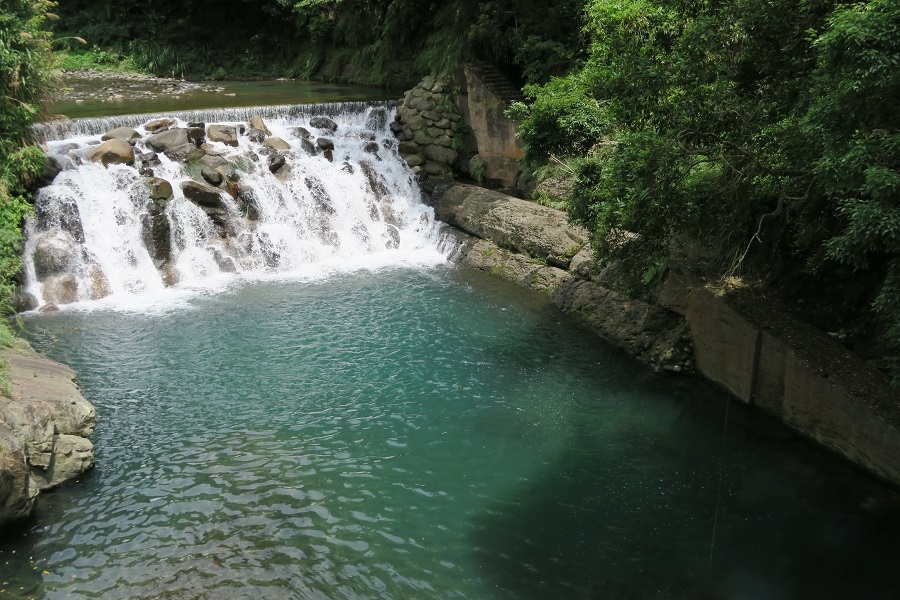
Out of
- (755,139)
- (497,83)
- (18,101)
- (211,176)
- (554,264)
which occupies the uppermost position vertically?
(755,139)

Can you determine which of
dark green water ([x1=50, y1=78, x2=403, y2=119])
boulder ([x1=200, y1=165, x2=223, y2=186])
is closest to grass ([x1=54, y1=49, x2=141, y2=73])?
dark green water ([x1=50, y1=78, x2=403, y2=119])

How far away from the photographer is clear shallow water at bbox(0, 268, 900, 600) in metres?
7.43

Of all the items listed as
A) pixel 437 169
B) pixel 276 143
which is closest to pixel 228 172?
pixel 276 143

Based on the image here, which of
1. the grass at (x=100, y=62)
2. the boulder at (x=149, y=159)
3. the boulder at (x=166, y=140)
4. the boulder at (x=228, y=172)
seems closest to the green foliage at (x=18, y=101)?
the boulder at (x=149, y=159)

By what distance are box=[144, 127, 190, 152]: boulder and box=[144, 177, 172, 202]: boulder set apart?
120cm

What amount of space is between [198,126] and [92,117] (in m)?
2.42

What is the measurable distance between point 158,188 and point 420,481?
983cm

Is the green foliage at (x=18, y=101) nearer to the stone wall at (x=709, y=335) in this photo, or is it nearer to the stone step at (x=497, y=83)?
the stone wall at (x=709, y=335)

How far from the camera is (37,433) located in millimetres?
8359

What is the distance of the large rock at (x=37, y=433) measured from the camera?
7609 mm

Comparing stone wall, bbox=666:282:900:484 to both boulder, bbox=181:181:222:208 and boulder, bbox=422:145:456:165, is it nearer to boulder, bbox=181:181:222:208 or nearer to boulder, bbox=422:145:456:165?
boulder, bbox=422:145:456:165

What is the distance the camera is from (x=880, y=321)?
1005 cm

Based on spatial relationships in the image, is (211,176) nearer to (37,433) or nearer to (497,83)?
(497,83)

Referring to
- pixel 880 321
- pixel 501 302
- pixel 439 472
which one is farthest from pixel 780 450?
pixel 501 302
